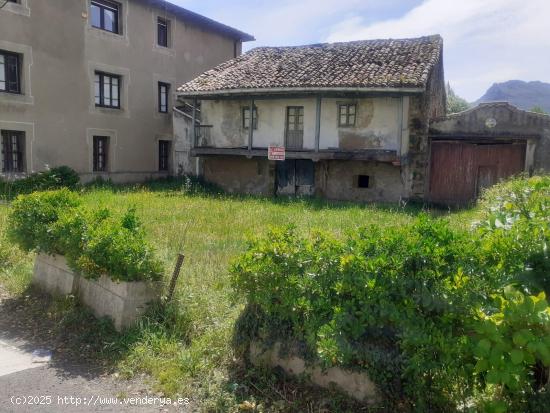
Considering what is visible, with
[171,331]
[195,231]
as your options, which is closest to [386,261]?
[171,331]

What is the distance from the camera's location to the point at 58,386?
3.86m

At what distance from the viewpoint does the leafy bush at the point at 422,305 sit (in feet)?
9.27

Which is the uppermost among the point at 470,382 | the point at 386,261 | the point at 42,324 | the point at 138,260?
the point at 386,261

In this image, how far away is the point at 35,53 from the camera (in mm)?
16922

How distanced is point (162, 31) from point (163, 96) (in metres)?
3.09

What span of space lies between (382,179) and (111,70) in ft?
40.7

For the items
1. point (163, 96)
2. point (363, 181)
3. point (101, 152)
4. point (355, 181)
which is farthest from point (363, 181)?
point (101, 152)

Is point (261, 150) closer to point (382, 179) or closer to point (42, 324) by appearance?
point (382, 179)

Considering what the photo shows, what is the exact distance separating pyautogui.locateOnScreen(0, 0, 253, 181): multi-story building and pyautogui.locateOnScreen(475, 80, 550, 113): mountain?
68.9 metres

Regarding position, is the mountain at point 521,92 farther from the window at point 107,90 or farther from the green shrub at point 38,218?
the green shrub at point 38,218

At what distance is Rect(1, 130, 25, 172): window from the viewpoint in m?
16.6

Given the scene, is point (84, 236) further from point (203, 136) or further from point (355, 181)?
point (203, 136)

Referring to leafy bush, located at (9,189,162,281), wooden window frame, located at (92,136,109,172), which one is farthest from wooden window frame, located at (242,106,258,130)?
leafy bush, located at (9,189,162,281)

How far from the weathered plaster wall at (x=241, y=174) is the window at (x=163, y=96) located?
4.23m
